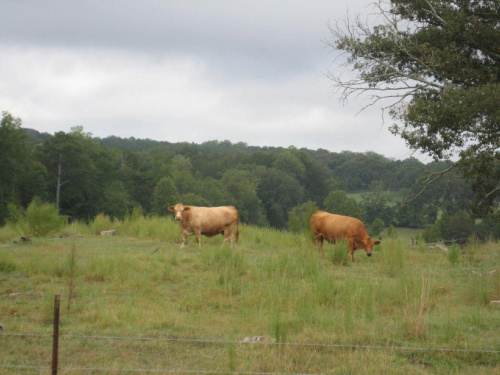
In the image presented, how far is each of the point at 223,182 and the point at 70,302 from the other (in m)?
73.2

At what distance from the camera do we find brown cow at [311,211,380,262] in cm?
1541

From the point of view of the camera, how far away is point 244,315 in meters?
8.46

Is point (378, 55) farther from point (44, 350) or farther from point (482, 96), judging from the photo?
point (44, 350)

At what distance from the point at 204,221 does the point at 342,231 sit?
4266 millimetres

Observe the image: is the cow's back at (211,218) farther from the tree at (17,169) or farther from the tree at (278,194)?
the tree at (278,194)

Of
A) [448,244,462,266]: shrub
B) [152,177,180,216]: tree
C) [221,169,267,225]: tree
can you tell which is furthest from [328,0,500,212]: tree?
[221,169,267,225]: tree

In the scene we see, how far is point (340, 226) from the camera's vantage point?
1578 cm

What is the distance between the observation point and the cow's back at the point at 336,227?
51.0ft

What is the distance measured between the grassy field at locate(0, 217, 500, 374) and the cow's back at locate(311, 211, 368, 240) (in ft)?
4.65

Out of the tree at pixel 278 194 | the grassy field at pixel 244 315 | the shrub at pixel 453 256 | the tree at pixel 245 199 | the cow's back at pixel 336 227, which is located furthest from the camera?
the tree at pixel 278 194

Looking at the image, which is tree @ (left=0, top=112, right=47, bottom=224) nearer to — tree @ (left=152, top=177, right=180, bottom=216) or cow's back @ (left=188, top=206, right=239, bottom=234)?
tree @ (left=152, top=177, right=180, bottom=216)

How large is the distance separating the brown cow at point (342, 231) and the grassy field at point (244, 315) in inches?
47.1

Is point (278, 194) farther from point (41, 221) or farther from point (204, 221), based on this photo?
point (41, 221)

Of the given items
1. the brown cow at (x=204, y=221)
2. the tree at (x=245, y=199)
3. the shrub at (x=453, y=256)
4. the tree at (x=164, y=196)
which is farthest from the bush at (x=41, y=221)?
the tree at (x=245, y=199)
